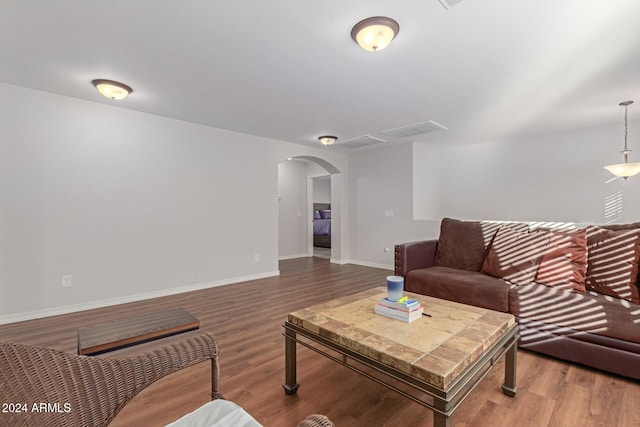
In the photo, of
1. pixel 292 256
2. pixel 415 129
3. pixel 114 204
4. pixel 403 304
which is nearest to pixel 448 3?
pixel 403 304

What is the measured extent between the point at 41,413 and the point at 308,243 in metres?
6.49

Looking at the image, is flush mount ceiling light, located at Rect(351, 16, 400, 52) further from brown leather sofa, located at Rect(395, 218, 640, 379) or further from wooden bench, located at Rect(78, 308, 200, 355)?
wooden bench, located at Rect(78, 308, 200, 355)

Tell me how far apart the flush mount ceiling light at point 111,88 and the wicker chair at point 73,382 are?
2726 millimetres

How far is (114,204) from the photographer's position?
3459mm

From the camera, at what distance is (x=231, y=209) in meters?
4.46

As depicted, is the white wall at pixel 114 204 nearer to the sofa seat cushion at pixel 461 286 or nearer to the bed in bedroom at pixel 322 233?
the sofa seat cushion at pixel 461 286

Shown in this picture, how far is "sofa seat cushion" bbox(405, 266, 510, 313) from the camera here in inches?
94.5

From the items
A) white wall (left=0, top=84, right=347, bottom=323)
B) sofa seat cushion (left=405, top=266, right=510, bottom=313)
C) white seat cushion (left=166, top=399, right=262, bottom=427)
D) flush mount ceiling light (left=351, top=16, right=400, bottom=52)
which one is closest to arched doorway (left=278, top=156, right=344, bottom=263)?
white wall (left=0, top=84, right=347, bottom=323)

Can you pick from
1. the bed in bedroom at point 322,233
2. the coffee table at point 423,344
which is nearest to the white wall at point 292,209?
the bed in bedroom at point 322,233

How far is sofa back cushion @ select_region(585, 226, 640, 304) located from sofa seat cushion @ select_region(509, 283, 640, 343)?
0.09 metres

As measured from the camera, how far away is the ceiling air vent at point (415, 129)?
4.09 m

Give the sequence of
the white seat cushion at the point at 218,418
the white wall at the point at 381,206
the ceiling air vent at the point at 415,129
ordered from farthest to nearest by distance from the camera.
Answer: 1. the white wall at the point at 381,206
2. the ceiling air vent at the point at 415,129
3. the white seat cushion at the point at 218,418

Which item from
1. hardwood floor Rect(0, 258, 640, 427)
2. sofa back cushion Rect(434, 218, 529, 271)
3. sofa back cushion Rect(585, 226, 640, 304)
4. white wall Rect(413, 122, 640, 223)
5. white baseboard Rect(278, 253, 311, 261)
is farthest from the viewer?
white baseboard Rect(278, 253, 311, 261)

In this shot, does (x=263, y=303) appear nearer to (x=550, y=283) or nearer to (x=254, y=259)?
(x=254, y=259)
